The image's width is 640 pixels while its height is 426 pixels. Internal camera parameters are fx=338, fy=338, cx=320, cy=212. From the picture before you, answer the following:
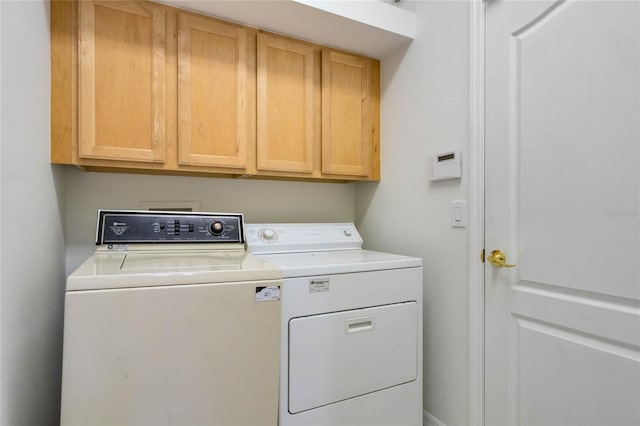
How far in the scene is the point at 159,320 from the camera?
0.98 m

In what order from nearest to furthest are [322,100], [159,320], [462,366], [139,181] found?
1. [159,320]
2. [462,366]
3. [139,181]
4. [322,100]

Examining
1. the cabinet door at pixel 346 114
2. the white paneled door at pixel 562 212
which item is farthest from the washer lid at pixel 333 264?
the cabinet door at pixel 346 114

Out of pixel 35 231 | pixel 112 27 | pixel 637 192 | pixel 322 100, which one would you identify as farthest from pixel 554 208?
pixel 112 27

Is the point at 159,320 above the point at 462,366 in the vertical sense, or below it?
above

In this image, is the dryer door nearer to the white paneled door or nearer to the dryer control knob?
the white paneled door

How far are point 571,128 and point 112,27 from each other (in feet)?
6.21

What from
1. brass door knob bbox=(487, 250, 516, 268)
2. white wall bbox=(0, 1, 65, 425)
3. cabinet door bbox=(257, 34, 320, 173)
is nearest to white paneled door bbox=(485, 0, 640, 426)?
brass door knob bbox=(487, 250, 516, 268)

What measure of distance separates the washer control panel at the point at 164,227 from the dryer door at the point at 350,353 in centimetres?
61

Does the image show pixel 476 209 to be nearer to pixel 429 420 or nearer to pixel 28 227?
pixel 429 420

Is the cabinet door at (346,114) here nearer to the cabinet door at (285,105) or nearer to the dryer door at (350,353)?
the cabinet door at (285,105)

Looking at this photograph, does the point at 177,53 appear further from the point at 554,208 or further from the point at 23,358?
the point at 554,208

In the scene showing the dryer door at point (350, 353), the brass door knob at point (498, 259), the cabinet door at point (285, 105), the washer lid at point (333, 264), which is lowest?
the dryer door at point (350, 353)

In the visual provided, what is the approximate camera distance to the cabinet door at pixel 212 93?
5.31ft

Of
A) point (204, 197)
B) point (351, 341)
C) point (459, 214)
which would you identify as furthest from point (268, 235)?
point (459, 214)
